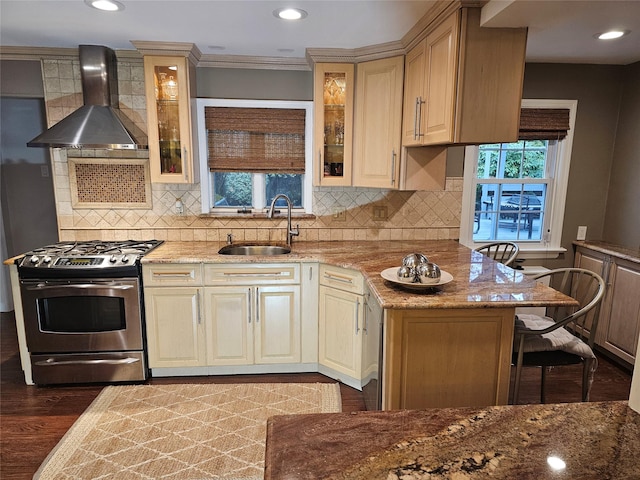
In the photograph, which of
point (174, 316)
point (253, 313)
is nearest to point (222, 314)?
point (253, 313)

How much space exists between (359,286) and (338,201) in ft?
3.43

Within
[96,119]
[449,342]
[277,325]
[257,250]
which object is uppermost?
[96,119]

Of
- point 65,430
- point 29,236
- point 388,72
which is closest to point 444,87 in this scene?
point 388,72

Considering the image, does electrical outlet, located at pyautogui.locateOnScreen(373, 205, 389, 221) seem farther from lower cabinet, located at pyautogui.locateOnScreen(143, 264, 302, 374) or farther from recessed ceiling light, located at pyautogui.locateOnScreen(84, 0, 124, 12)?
recessed ceiling light, located at pyautogui.locateOnScreen(84, 0, 124, 12)

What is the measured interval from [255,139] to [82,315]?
1.88 meters

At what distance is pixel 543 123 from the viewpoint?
3430 millimetres

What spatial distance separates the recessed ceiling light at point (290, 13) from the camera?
2.28 meters

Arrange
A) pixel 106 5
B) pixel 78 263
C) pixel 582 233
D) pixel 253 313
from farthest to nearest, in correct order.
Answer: pixel 582 233 → pixel 253 313 → pixel 78 263 → pixel 106 5

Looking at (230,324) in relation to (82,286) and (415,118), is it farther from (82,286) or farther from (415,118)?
(415,118)

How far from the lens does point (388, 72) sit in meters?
2.97

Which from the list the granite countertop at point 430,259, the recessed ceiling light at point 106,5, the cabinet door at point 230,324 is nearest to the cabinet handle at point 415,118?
the granite countertop at point 430,259

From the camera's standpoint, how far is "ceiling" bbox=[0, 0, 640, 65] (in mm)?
2010

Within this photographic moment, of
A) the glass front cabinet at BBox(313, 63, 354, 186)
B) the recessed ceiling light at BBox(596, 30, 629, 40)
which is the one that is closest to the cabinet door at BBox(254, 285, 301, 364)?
the glass front cabinet at BBox(313, 63, 354, 186)

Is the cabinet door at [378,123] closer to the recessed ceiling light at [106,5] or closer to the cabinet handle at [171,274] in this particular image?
the cabinet handle at [171,274]
